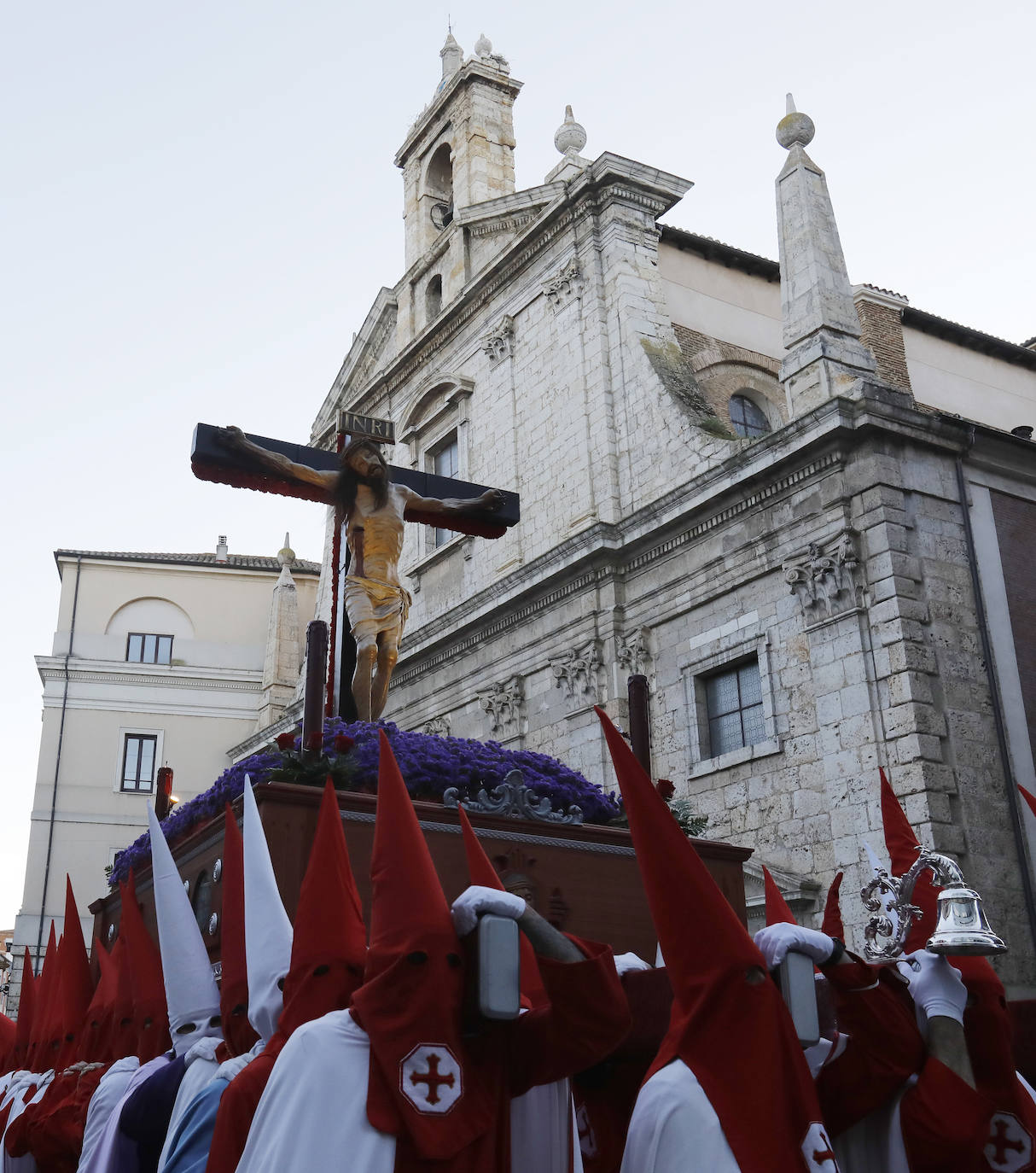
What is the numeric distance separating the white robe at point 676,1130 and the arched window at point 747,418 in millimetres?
15190

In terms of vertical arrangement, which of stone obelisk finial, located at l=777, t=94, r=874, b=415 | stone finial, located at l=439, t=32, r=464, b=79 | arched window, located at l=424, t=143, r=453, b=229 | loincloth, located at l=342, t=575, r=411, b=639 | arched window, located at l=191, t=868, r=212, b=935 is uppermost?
stone finial, located at l=439, t=32, r=464, b=79

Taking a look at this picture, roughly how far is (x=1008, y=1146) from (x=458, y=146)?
2035cm

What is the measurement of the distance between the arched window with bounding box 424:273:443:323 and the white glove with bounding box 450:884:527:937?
19.1 metres

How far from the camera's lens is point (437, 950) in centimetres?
273

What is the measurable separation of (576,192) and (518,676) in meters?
6.94

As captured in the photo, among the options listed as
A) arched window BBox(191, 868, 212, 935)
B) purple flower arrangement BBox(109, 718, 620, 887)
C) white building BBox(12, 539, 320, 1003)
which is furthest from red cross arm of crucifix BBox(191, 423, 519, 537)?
white building BBox(12, 539, 320, 1003)

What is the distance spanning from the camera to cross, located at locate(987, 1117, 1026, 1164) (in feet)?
10.2

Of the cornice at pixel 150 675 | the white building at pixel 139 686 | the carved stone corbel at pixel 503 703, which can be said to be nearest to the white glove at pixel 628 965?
the carved stone corbel at pixel 503 703

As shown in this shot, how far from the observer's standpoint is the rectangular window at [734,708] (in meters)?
13.1

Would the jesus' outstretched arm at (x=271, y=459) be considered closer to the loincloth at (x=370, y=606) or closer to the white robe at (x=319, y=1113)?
the loincloth at (x=370, y=606)

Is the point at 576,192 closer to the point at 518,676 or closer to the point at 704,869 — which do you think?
the point at 518,676

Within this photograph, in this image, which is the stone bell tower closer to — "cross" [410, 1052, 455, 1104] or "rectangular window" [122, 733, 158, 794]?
"rectangular window" [122, 733, 158, 794]

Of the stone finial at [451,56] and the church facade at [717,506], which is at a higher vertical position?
the stone finial at [451,56]

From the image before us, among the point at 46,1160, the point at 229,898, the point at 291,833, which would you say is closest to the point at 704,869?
the point at 229,898
